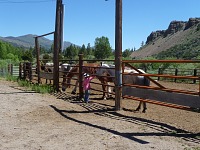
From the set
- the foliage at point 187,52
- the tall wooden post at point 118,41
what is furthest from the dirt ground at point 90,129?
the foliage at point 187,52

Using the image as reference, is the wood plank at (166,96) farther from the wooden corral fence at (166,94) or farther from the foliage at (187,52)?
the foliage at (187,52)

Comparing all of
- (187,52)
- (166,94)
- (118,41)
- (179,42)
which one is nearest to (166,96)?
(166,94)

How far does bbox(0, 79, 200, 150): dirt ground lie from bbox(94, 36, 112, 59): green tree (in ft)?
325

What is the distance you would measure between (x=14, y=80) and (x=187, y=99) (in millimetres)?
15597

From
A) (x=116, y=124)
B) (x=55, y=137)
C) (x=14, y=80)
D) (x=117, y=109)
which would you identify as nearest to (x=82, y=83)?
(x=117, y=109)

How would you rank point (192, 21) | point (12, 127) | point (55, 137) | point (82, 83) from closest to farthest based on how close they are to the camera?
point (55, 137), point (12, 127), point (82, 83), point (192, 21)

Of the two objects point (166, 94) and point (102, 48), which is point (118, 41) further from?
point (102, 48)

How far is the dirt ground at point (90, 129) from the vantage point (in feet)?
17.6

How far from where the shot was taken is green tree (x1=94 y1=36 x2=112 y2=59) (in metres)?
111

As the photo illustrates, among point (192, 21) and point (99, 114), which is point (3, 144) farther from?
Answer: point (192, 21)

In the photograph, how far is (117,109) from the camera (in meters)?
8.87

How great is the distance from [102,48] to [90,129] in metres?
108

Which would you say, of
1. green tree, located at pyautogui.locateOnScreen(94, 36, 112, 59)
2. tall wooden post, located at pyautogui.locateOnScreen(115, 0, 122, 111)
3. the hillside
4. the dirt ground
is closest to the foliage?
the hillside

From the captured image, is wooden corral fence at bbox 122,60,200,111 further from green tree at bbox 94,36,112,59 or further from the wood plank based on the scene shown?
green tree at bbox 94,36,112,59
